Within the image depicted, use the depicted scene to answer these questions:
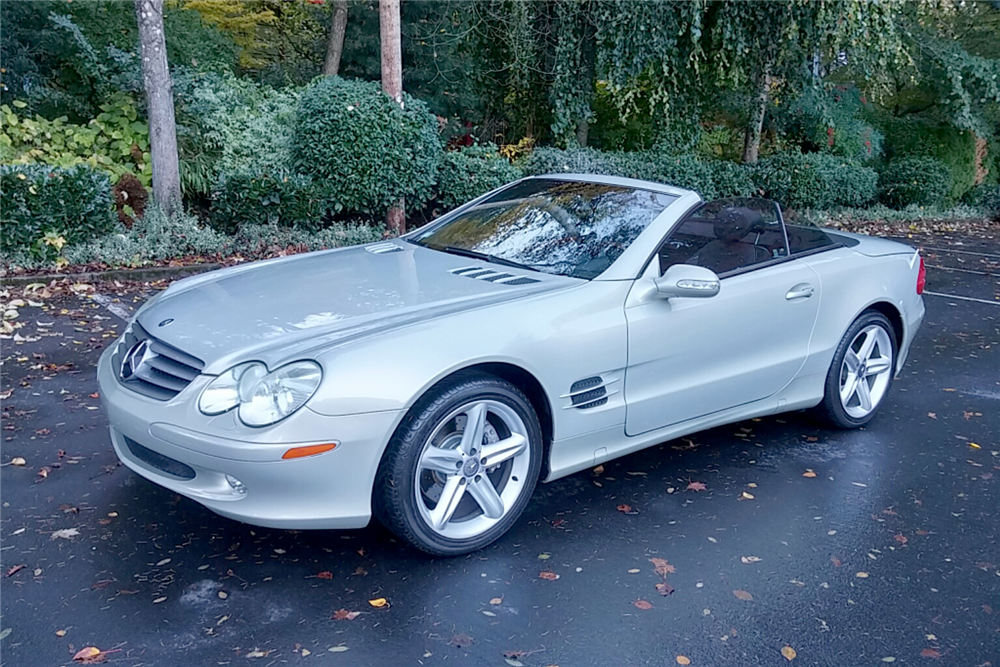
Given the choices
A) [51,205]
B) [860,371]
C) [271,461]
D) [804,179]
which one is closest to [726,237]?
[860,371]

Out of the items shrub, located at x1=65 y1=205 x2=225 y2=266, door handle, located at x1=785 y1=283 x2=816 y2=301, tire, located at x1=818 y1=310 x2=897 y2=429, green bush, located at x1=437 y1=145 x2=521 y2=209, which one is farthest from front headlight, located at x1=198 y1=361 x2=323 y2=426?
green bush, located at x1=437 y1=145 x2=521 y2=209

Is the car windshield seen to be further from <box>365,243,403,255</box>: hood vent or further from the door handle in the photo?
the door handle

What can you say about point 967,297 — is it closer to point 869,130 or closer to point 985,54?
point 869,130

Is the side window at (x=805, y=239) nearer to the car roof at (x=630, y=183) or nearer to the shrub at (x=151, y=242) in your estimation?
the car roof at (x=630, y=183)

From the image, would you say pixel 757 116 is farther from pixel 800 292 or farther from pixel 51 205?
pixel 800 292

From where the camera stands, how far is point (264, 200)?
1016cm

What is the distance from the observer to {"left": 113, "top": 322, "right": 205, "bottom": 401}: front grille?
10.8 feet

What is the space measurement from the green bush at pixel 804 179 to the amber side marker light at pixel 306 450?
43.2ft

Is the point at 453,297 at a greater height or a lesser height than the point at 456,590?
greater

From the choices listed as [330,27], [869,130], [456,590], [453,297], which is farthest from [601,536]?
[869,130]

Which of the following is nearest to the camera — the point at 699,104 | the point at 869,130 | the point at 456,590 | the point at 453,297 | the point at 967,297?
the point at 456,590

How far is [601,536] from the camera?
3.79 meters

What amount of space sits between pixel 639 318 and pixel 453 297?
84 centimetres

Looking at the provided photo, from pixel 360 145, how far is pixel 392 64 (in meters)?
1.36
